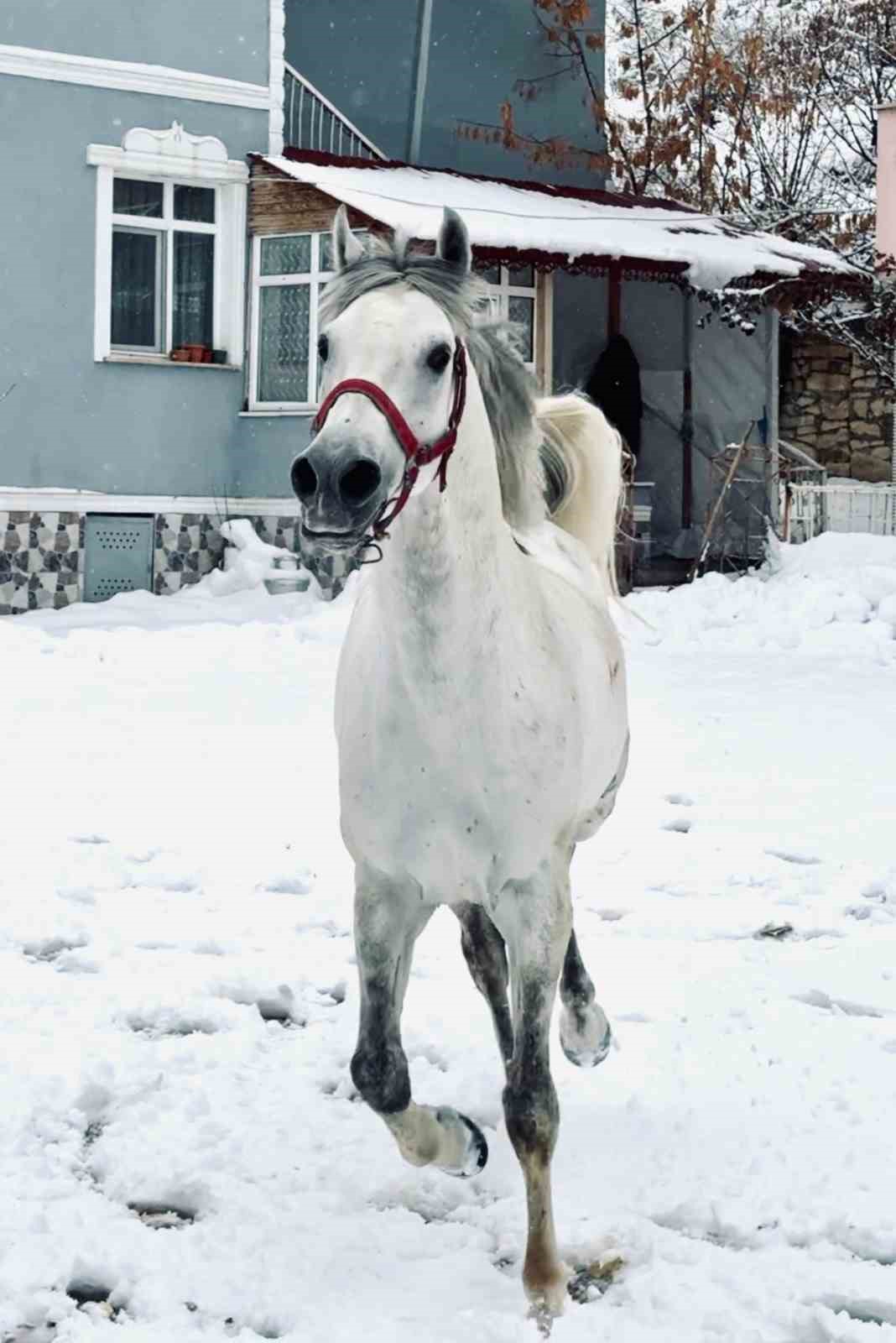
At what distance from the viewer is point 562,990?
4.47m

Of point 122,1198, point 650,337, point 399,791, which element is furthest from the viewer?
point 650,337

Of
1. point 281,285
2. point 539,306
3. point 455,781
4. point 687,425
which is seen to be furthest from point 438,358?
point 687,425

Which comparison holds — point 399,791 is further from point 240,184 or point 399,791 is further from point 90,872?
point 240,184

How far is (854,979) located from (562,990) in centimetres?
118

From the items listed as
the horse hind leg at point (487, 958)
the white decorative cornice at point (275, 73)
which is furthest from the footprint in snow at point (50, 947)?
the white decorative cornice at point (275, 73)

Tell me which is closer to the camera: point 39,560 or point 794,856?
point 794,856

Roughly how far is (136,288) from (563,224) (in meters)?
4.40

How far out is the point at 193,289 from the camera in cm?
1666

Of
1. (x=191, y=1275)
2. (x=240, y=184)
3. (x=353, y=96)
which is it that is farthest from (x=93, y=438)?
(x=191, y=1275)

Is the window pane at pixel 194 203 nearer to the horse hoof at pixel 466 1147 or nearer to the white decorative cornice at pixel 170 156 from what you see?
the white decorative cornice at pixel 170 156

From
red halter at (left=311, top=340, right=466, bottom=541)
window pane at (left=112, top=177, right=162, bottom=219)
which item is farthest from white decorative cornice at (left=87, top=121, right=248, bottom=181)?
red halter at (left=311, top=340, right=466, bottom=541)

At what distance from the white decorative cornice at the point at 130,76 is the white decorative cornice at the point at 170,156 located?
0.35 metres

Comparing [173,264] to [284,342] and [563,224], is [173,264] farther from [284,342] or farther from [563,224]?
[563,224]

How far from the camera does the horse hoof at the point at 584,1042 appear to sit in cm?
446
